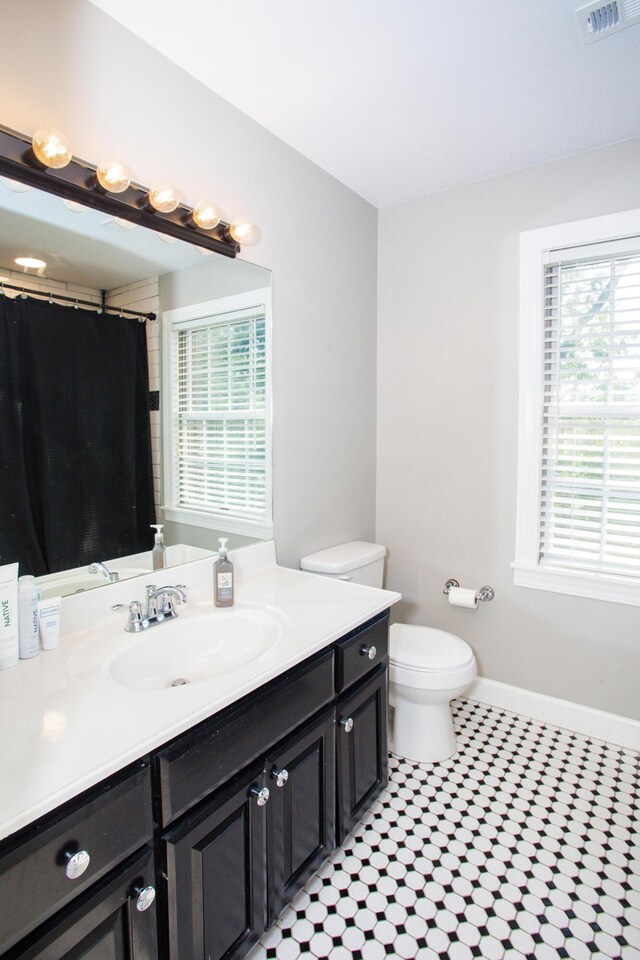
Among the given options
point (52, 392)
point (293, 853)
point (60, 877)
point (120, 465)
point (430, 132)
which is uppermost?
point (430, 132)

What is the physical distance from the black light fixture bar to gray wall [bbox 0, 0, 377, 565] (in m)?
0.08

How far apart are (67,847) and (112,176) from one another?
4.77ft

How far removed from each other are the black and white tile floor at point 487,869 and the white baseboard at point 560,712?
0.26 feet

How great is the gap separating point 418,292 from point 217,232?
3.86 feet

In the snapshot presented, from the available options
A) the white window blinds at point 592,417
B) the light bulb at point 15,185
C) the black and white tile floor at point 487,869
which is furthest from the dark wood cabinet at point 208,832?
the light bulb at point 15,185

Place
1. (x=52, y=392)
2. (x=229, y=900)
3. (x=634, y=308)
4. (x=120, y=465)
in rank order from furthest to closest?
(x=634, y=308) → (x=120, y=465) → (x=52, y=392) → (x=229, y=900)

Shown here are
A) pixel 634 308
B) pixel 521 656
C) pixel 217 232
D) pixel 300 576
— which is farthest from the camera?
pixel 521 656

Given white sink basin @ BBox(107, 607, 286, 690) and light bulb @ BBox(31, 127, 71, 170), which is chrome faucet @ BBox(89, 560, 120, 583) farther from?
light bulb @ BBox(31, 127, 71, 170)

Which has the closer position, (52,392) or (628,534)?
(52,392)

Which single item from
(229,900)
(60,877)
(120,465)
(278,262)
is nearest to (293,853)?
(229,900)

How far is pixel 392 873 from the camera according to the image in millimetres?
1517

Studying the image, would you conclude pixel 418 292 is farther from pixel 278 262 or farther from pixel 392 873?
pixel 392 873

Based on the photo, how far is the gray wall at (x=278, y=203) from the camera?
127cm

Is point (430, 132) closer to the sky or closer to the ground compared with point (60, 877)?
closer to the sky
